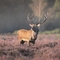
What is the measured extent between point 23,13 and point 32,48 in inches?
17.7

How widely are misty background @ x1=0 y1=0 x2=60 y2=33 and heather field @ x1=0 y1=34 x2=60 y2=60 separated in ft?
0.37

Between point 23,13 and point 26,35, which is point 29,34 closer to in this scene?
point 26,35

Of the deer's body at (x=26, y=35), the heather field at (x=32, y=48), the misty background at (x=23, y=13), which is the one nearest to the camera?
the heather field at (x=32, y=48)

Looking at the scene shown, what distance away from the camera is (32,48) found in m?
3.58

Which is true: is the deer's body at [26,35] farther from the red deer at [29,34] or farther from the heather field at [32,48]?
the heather field at [32,48]

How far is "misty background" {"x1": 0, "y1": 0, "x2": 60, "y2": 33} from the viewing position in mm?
3590

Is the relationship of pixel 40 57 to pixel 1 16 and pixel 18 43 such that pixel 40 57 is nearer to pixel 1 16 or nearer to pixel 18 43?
pixel 18 43

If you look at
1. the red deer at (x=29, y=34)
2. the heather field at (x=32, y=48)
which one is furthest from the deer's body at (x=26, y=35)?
the heather field at (x=32, y=48)

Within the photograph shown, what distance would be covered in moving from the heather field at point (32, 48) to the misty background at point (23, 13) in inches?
4.4

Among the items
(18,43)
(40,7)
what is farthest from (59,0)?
(18,43)

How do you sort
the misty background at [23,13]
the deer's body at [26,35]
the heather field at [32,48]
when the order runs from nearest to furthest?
1. the heather field at [32,48]
2. the misty background at [23,13]
3. the deer's body at [26,35]

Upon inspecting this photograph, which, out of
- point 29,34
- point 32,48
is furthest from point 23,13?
point 32,48

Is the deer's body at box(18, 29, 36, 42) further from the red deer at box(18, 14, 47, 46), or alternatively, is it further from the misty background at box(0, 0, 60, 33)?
the misty background at box(0, 0, 60, 33)

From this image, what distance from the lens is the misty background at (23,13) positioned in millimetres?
3590
